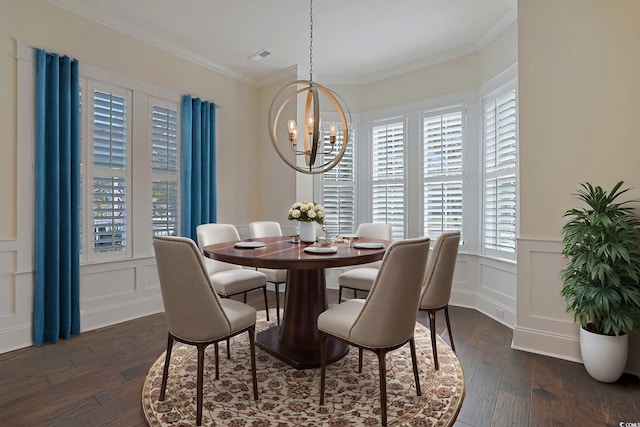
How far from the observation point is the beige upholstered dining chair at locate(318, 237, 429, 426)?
1796mm

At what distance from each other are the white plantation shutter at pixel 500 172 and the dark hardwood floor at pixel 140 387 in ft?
3.54

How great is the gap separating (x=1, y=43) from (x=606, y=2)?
4.72m

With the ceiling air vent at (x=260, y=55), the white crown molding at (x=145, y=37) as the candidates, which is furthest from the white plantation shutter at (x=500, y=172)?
the white crown molding at (x=145, y=37)

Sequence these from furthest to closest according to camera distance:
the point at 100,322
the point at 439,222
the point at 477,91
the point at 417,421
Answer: the point at 439,222
the point at 477,91
the point at 100,322
the point at 417,421

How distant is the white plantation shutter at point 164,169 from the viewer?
12.5 feet

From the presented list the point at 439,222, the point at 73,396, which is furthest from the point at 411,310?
the point at 439,222

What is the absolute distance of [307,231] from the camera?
2.92m

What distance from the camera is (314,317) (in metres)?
2.72

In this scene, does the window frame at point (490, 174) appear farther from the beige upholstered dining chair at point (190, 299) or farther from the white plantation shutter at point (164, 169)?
the white plantation shutter at point (164, 169)

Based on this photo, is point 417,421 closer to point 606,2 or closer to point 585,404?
point 585,404

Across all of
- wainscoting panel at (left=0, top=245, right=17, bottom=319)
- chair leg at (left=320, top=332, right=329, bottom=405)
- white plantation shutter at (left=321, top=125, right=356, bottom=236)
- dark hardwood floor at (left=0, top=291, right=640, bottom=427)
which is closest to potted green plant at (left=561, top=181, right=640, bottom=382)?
dark hardwood floor at (left=0, top=291, right=640, bottom=427)

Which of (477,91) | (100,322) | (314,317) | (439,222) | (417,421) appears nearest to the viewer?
(417,421)

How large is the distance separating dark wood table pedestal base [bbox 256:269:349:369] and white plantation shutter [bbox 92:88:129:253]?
76.0 inches

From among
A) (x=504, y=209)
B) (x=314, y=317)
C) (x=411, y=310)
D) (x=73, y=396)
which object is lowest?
(x=73, y=396)
